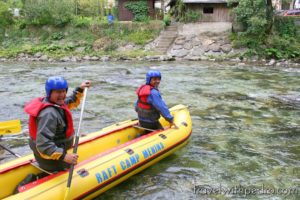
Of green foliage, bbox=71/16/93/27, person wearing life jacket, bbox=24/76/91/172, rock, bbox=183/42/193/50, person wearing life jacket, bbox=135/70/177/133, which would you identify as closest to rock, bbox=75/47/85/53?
green foliage, bbox=71/16/93/27

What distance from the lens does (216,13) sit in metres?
24.6

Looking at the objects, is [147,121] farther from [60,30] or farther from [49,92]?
[60,30]

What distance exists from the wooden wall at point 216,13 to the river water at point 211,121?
27.9ft

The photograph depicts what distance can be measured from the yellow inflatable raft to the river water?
11.9 inches

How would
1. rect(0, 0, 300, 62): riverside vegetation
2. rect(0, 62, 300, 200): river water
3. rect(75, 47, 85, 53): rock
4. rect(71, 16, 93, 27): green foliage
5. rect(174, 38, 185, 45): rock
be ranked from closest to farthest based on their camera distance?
rect(0, 62, 300, 200): river water < rect(0, 0, 300, 62): riverside vegetation < rect(174, 38, 185, 45): rock < rect(75, 47, 85, 53): rock < rect(71, 16, 93, 27): green foliage

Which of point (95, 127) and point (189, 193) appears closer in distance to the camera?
point (189, 193)

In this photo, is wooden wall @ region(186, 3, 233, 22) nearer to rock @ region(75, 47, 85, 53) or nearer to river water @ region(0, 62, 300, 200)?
rock @ region(75, 47, 85, 53)

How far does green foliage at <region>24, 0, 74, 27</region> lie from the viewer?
83.0 feet

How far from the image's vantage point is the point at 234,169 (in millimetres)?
5773

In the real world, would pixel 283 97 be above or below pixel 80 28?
below

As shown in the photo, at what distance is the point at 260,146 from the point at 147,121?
229cm

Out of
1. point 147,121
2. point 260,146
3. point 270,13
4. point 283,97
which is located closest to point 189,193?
point 147,121

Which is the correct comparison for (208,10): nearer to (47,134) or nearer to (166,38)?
(166,38)

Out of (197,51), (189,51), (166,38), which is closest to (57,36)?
(166,38)
